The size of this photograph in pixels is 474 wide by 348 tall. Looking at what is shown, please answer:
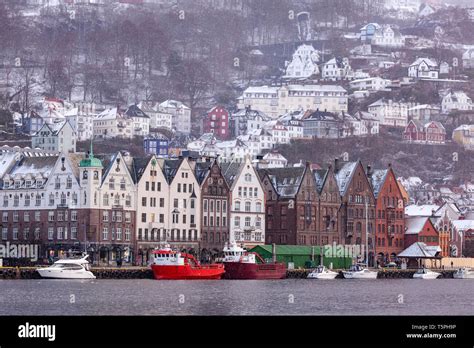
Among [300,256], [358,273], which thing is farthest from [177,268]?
[300,256]

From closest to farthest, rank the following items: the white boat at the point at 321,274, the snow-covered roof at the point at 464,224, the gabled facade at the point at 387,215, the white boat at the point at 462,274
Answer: the white boat at the point at 321,274
the white boat at the point at 462,274
the gabled facade at the point at 387,215
the snow-covered roof at the point at 464,224

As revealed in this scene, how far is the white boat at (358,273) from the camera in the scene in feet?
395

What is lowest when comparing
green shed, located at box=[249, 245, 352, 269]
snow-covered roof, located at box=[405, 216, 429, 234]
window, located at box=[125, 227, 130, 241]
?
green shed, located at box=[249, 245, 352, 269]

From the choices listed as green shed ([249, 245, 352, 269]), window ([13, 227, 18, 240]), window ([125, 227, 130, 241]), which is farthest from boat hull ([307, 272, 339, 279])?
window ([13, 227, 18, 240])

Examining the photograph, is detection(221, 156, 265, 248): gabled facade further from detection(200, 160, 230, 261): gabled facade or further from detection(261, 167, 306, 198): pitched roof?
detection(261, 167, 306, 198): pitched roof

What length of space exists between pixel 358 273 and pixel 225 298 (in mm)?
44778

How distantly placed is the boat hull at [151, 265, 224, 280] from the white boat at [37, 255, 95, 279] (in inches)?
216

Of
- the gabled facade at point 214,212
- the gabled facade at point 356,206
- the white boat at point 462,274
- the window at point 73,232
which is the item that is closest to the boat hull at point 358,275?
the gabled facade at point 214,212

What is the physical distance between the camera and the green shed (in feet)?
398

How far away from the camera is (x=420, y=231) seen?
148 metres

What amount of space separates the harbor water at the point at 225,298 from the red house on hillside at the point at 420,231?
131 feet

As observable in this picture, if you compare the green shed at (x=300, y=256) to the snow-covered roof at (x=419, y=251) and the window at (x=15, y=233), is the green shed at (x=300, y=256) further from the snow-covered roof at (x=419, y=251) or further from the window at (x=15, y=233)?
the window at (x=15, y=233)

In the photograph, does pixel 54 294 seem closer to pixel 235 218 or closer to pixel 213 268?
pixel 213 268

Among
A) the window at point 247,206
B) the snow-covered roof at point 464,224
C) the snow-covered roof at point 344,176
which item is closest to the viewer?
the window at point 247,206
